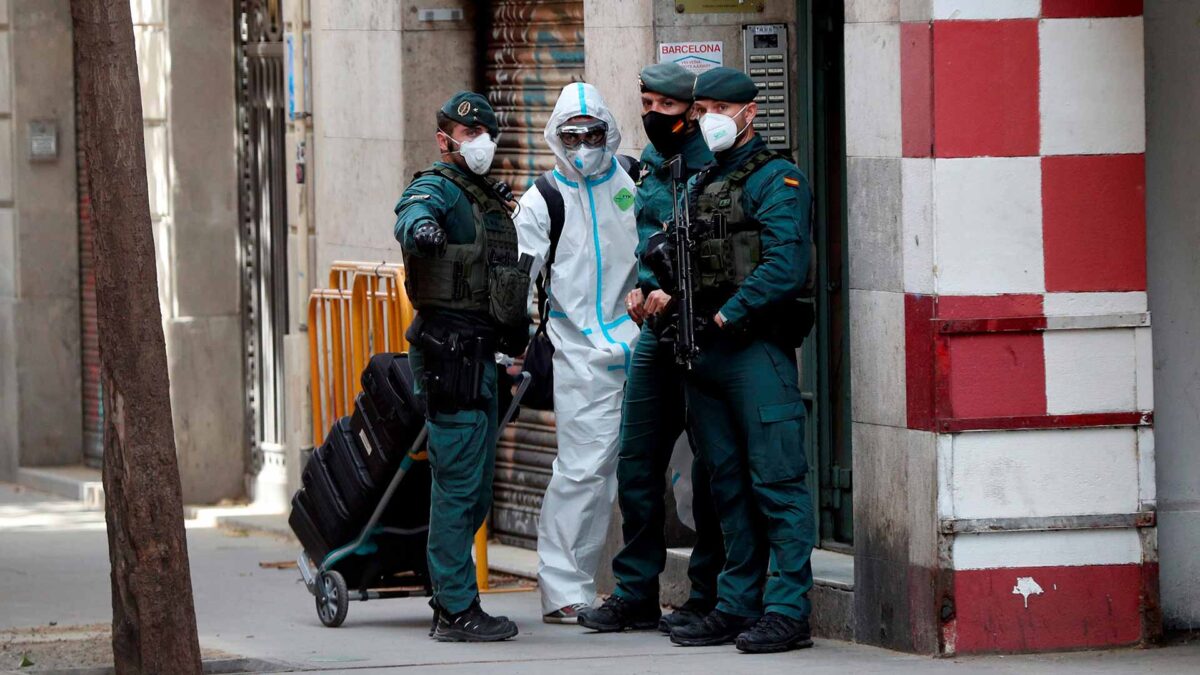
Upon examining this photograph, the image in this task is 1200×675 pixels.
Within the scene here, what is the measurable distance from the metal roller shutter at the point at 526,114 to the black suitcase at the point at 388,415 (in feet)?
6.19

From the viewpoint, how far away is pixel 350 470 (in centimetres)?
873

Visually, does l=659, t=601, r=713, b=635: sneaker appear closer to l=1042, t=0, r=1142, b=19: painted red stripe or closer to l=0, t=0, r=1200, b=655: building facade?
l=0, t=0, r=1200, b=655: building facade

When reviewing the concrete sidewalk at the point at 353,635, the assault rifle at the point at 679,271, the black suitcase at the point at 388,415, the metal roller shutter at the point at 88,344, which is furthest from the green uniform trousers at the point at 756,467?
the metal roller shutter at the point at 88,344

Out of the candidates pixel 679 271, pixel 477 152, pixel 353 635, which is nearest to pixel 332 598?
pixel 353 635

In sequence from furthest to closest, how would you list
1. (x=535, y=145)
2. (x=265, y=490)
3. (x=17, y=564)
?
(x=265, y=490), (x=17, y=564), (x=535, y=145)

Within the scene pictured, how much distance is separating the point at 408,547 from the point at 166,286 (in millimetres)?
5299

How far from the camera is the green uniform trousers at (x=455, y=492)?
813cm

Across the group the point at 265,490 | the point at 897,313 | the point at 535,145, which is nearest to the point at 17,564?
the point at 265,490

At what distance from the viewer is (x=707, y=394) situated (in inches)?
307

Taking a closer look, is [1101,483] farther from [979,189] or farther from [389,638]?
[389,638]

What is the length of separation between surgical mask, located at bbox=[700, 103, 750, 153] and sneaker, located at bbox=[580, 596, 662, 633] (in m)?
1.76

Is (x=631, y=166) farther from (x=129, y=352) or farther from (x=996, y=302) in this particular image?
(x=129, y=352)

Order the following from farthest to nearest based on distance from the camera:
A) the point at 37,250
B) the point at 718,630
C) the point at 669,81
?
the point at 37,250 < the point at 669,81 < the point at 718,630

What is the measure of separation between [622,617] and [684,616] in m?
0.32
